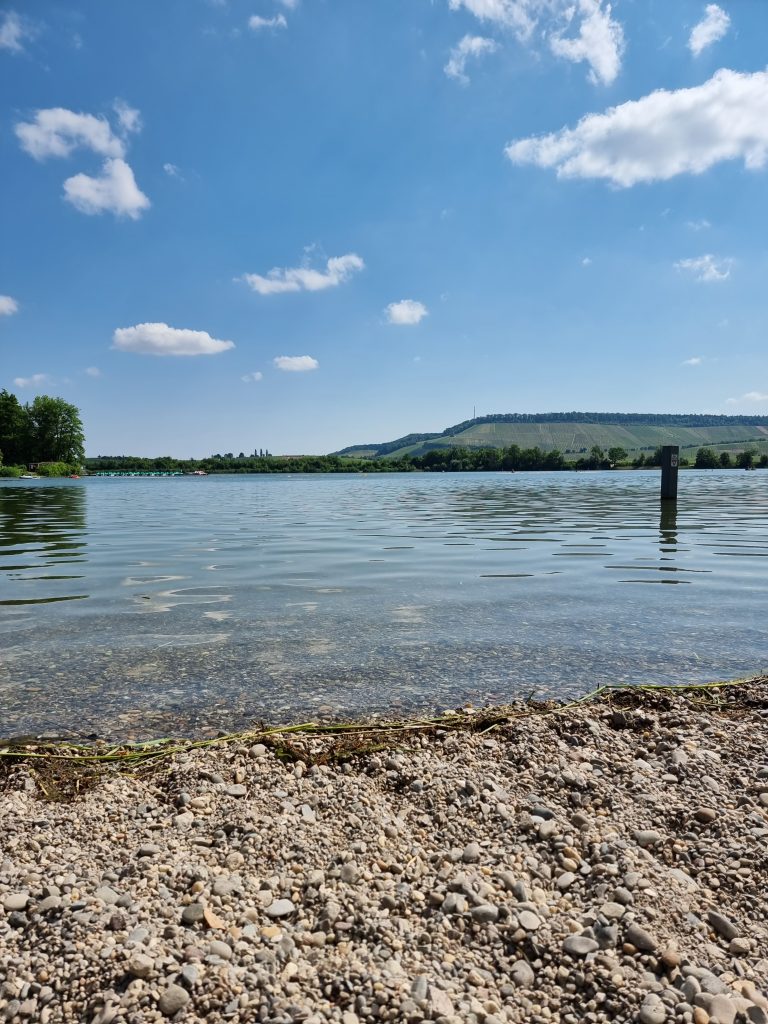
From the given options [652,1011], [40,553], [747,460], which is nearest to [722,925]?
[652,1011]

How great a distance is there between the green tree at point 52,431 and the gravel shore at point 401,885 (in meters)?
158

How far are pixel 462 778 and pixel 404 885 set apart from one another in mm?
1092

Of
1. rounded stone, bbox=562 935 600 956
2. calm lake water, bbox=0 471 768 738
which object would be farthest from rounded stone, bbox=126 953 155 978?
calm lake water, bbox=0 471 768 738

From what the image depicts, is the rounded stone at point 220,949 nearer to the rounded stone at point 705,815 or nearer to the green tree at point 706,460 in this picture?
the rounded stone at point 705,815

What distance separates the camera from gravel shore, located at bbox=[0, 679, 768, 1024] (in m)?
2.53

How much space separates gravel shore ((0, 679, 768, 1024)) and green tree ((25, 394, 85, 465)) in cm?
15783

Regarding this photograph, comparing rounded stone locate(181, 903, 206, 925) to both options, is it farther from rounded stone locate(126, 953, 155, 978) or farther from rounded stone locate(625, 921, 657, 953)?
rounded stone locate(625, 921, 657, 953)

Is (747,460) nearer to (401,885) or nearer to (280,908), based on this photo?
(401,885)

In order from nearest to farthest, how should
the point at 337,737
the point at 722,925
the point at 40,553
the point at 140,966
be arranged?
the point at 140,966
the point at 722,925
the point at 337,737
the point at 40,553

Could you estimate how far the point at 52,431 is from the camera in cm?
14388

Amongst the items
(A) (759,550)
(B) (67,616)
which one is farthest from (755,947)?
(A) (759,550)

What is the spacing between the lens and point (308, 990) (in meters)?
2.56

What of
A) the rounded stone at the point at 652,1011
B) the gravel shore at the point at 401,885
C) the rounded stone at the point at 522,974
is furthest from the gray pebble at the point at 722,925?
the rounded stone at the point at 522,974

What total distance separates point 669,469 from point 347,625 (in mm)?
28382
